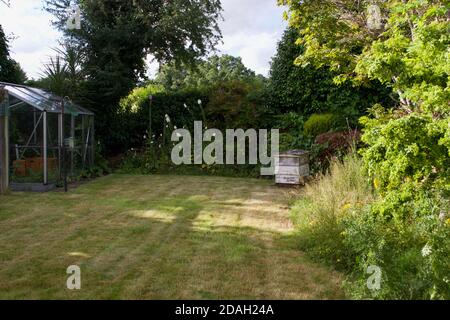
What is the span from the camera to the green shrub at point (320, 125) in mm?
11539

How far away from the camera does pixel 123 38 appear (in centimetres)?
1306

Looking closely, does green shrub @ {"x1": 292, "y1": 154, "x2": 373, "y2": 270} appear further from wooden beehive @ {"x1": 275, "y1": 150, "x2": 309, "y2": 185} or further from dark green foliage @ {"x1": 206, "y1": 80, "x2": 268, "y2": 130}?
dark green foliage @ {"x1": 206, "y1": 80, "x2": 268, "y2": 130}

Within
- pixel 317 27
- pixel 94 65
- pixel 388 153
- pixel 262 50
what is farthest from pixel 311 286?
pixel 262 50

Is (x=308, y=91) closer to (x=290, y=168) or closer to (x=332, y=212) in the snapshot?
(x=290, y=168)

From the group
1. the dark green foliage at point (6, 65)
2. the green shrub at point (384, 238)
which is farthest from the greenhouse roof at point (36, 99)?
the green shrub at point (384, 238)

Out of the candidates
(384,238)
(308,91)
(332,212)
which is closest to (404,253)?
(384,238)

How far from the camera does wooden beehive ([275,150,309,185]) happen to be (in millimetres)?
9305

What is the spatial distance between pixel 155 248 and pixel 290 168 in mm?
5143

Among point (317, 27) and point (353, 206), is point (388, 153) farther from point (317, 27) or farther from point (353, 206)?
point (317, 27)

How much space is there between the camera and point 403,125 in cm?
378

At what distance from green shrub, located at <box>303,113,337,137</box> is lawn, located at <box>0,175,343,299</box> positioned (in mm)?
3785

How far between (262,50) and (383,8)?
42.3 feet
